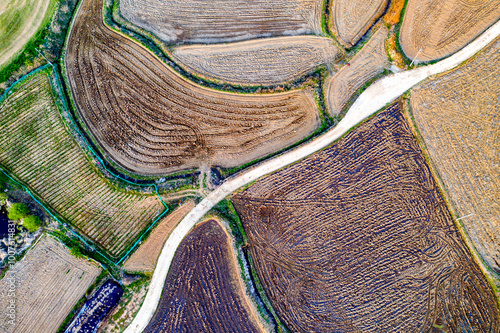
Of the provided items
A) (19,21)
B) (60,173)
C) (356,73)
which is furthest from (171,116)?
(356,73)

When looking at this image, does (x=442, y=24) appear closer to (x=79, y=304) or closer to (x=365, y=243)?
(x=365, y=243)

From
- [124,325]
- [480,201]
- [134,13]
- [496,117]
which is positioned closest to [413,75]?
[496,117]

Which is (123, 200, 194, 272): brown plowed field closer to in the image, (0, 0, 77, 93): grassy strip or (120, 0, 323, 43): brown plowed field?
(120, 0, 323, 43): brown plowed field

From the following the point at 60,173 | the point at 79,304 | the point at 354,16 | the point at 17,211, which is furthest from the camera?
the point at 354,16

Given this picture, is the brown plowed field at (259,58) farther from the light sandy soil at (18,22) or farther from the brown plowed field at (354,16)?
the light sandy soil at (18,22)

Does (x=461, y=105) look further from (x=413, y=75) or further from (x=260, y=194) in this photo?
(x=260, y=194)

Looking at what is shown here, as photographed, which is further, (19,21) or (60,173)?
(19,21)

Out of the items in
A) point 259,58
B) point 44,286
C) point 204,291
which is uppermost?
point 259,58
